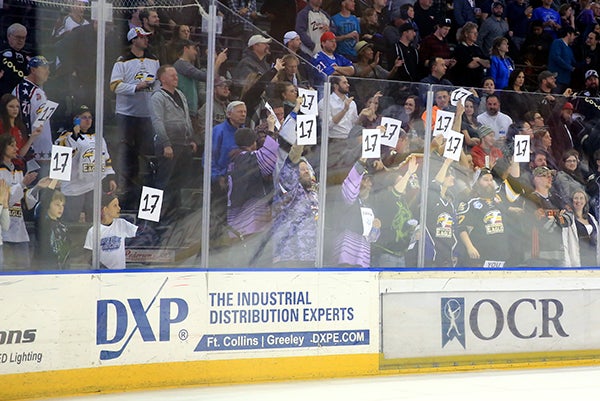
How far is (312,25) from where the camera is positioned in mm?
10336

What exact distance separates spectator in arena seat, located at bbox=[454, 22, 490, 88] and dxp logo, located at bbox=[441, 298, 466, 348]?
3.43m

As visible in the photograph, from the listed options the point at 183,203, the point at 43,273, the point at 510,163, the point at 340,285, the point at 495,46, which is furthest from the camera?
the point at 495,46

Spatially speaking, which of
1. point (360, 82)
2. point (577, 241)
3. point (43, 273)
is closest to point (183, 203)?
point (43, 273)

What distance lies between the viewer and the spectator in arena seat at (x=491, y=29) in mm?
12039

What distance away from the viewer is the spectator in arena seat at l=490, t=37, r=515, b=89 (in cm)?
1135

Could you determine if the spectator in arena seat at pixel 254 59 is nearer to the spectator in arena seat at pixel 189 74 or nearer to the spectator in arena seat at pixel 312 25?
the spectator in arena seat at pixel 189 74

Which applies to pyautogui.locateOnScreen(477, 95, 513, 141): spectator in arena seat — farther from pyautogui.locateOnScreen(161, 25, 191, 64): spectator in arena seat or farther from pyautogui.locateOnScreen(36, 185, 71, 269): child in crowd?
pyautogui.locateOnScreen(36, 185, 71, 269): child in crowd

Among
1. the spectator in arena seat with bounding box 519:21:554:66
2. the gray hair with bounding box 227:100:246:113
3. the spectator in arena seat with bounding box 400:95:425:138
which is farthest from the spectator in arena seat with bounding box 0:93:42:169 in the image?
the spectator in arena seat with bounding box 519:21:554:66

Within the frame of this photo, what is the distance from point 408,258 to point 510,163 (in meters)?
1.32

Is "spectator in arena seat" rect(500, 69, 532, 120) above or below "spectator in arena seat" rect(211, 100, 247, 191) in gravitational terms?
above

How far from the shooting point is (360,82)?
8086 mm

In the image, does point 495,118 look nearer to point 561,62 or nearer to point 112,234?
point 112,234

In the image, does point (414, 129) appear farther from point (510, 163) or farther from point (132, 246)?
point (132, 246)

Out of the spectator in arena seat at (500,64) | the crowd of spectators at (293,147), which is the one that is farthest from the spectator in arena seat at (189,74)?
the spectator in arena seat at (500,64)
